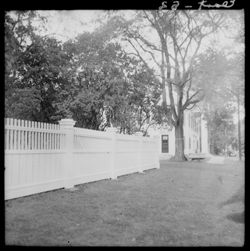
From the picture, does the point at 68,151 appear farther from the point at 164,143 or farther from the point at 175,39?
the point at 164,143

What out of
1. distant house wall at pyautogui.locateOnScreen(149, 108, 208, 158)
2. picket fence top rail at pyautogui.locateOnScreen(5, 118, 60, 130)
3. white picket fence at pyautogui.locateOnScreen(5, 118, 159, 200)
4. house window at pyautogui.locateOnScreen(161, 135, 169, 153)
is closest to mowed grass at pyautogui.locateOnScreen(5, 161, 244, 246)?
white picket fence at pyautogui.locateOnScreen(5, 118, 159, 200)

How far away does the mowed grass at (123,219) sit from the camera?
414 cm

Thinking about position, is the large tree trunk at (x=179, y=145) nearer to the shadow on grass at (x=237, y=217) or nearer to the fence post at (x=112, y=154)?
the fence post at (x=112, y=154)

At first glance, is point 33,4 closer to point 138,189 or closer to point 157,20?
point 138,189

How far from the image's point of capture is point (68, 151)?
7.90 meters

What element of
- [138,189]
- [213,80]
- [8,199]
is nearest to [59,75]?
[213,80]

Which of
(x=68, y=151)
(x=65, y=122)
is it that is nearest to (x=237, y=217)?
(x=68, y=151)

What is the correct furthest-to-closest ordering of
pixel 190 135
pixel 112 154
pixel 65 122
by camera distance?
pixel 190 135
pixel 112 154
pixel 65 122

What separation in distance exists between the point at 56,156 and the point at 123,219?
9.61 ft

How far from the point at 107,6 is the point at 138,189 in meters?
5.58

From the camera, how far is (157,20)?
1895cm

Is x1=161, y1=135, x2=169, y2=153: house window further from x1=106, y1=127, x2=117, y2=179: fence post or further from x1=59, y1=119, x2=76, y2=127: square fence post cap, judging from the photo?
x1=59, y1=119, x2=76, y2=127: square fence post cap

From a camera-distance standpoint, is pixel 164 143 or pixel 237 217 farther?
pixel 164 143

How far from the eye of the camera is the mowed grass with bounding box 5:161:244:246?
414 centimetres
